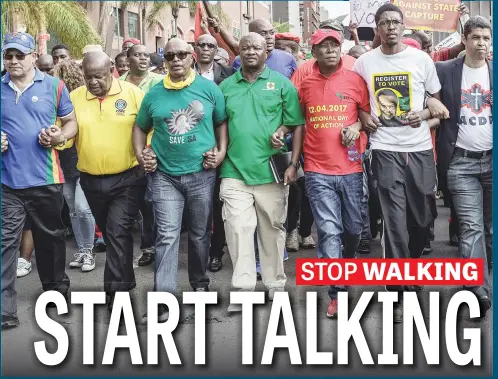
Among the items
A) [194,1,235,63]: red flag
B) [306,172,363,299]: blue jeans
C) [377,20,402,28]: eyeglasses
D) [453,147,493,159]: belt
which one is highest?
[194,1,235,63]: red flag

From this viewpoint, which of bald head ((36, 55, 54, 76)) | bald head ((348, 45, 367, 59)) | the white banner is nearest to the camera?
bald head ((36, 55, 54, 76))

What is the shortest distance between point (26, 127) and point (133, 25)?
37165mm

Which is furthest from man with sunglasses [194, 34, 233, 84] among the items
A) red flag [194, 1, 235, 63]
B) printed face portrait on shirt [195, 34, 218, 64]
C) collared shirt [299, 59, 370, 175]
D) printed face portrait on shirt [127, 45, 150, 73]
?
collared shirt [299, 59, 370, 175]

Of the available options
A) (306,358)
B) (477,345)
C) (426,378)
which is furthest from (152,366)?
(477,345)

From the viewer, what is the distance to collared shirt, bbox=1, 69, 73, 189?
17.8ft

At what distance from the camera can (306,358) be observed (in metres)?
4.39

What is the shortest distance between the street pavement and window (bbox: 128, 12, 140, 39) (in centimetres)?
3582

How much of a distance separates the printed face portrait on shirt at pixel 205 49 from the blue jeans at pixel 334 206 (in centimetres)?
194

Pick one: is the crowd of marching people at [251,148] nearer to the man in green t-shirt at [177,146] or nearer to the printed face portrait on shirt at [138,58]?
the man in green t-shirt at [177,146]

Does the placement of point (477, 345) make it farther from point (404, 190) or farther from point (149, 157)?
point (149, 157)

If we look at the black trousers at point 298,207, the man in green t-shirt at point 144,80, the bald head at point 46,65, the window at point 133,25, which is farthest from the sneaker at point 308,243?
the window at point 133,25

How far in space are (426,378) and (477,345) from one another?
559mm

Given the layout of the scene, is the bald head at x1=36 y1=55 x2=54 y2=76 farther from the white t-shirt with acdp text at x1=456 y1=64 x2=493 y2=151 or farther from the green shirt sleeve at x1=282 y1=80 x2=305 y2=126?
the white t-shirt with acdp text at x1=456 y1=64 x2=493 y2=151

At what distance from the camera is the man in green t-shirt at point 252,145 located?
18.2 feet
